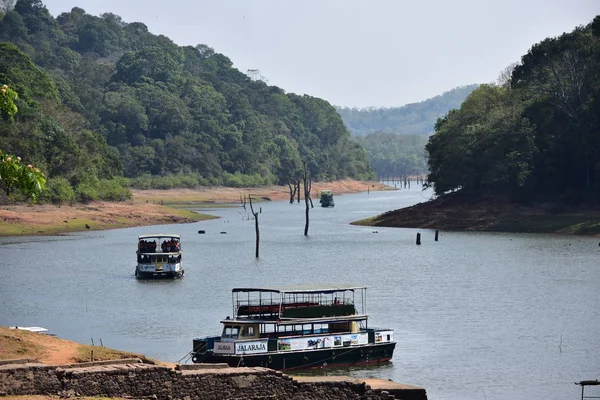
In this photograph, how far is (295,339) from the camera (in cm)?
4469

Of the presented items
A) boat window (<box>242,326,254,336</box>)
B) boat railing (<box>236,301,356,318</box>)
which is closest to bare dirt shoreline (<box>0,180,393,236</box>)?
boat railing (<box>236,301,356,318</box>)

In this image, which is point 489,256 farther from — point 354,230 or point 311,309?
point 311,309

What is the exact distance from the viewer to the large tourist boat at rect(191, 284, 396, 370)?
43438 mm

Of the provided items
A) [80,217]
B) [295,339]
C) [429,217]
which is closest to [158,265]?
[295,339]

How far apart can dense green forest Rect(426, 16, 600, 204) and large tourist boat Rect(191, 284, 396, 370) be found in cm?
7563

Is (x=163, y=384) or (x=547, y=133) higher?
(x=547, y=133)

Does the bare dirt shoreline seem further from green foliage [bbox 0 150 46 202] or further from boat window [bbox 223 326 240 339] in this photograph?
green foliage [bbox 0 150 46 202]

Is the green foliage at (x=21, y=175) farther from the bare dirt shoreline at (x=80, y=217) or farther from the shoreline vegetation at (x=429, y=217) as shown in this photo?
the shoreline vegetation at (x=429, y=217)

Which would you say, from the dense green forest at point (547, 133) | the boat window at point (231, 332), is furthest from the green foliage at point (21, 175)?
the dense green forest at point (547, 133)

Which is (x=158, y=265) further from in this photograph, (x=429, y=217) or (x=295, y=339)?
(x=429, y=217)

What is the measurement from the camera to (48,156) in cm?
14762

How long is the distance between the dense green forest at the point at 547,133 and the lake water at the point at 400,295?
39.7 feet

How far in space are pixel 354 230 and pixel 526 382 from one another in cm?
9274

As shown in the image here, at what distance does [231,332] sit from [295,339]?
2.78 metres
